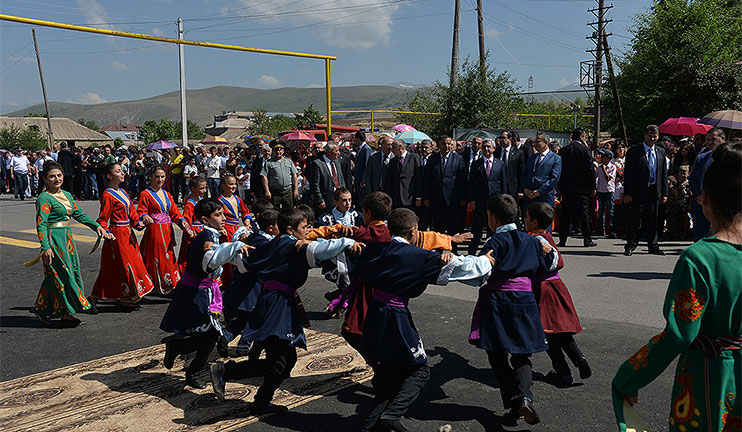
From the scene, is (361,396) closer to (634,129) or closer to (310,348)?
(310,348)

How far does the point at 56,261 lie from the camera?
23.2ft

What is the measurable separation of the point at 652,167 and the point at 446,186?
11.4 feet

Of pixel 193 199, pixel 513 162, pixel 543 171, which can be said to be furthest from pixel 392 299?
pixel 513 162

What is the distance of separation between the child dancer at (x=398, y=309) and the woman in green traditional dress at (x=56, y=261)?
177 inches

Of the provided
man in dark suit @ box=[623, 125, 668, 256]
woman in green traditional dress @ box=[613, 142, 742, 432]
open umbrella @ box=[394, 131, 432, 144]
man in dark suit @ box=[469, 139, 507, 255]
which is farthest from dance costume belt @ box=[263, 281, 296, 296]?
open umbrella @ box=[394, 131, 432, 144]

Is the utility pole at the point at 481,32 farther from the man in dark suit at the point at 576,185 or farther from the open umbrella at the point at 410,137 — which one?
the man in dark suit at the point at 576,185

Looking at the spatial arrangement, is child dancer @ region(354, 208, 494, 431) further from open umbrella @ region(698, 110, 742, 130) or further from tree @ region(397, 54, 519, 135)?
tree @ region(397, 54, 519, 135)

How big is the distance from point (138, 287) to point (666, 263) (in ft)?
26.3

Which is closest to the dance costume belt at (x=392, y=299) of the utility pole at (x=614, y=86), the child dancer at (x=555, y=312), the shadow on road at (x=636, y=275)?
the child dancer at (x=555, y=312)

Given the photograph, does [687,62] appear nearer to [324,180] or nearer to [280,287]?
[324,180]

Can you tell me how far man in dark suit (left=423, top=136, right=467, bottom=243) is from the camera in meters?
11.1

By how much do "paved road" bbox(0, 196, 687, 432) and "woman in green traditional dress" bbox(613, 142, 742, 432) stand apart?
204 centimetres

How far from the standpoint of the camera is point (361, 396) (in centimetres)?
493

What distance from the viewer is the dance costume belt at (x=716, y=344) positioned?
2.30 metres
